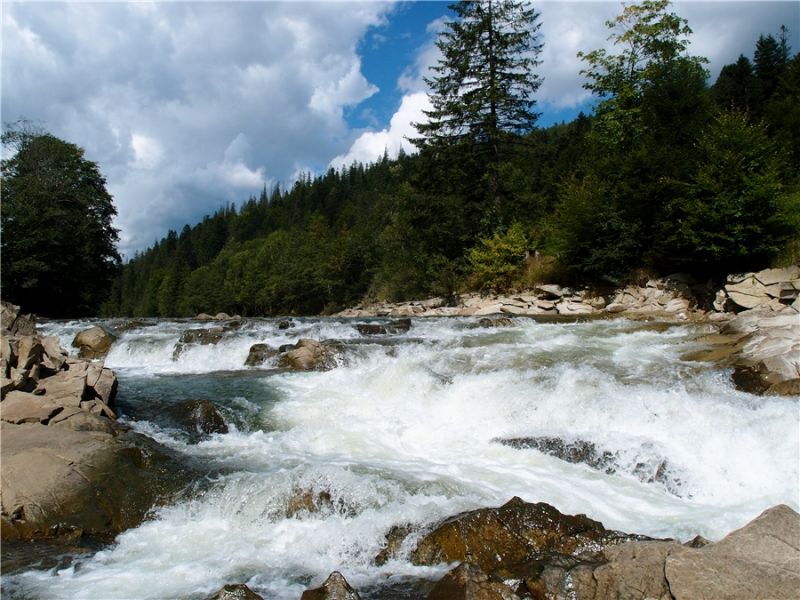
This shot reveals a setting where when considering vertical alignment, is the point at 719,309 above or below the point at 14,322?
below

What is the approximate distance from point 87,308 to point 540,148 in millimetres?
36391

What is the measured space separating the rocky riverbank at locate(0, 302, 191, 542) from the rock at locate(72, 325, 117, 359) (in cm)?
885

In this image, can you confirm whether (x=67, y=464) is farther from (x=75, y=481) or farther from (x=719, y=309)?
(x=719, y=309)

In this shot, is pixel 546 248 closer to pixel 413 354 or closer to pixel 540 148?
A: pixel 540 148

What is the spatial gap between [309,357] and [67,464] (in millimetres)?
7373

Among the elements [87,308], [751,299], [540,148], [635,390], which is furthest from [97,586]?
[87,308]

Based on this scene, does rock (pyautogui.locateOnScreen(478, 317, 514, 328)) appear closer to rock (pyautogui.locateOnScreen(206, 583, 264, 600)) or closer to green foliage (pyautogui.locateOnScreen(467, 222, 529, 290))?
green foliage (pyautogui.locateOnScreen(467, 222, 529, 290))

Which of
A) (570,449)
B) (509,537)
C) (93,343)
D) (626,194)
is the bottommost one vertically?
(570,449)

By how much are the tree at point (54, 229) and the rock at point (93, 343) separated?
16.1m

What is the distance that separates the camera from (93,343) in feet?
56.1

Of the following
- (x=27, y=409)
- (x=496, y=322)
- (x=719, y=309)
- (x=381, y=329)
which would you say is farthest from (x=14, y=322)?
(x=719, y=309)

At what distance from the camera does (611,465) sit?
698 centimetres

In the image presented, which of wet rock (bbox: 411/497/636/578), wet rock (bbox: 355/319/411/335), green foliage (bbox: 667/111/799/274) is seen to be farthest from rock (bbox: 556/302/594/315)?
wet rock (bbox: 411/497/636/578)

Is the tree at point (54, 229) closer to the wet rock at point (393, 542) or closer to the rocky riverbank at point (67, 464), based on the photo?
the rocky riverbank at point (67, 464)
